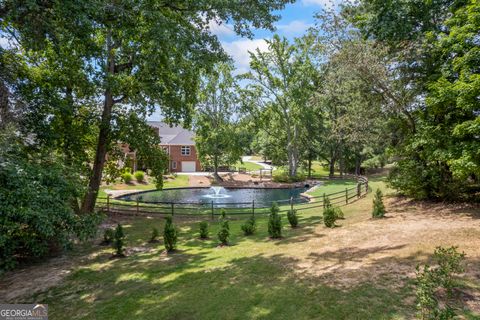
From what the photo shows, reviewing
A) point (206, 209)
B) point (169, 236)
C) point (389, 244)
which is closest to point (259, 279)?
point (389, 244)

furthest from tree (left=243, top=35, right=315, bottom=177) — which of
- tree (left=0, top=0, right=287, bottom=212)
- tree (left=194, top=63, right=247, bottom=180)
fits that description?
tree (left=0, top=0, right=287, bottom=212)

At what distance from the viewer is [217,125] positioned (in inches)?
1633

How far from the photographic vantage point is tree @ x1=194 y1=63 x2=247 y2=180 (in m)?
39.8

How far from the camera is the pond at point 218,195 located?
90.6ft

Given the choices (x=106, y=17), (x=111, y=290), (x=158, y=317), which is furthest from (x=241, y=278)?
(x=106, y=17)

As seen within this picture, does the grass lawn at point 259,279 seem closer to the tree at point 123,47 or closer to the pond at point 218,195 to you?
the tree at point 123,47

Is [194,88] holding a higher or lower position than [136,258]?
higher

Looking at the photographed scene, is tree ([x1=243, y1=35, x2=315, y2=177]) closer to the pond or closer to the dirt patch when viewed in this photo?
the pond

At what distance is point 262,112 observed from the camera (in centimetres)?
3916

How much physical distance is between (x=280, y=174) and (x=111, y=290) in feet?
103

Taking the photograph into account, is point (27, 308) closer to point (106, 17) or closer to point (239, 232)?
point (106, 17)

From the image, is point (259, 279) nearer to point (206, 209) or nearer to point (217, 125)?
point (206, 209)

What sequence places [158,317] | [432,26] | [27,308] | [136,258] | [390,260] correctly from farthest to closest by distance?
[432,26] → [136,258] → [390,260] → [27,308] → [158,317]

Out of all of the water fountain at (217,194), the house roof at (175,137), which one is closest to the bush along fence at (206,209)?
the water fountain at (217,194)
